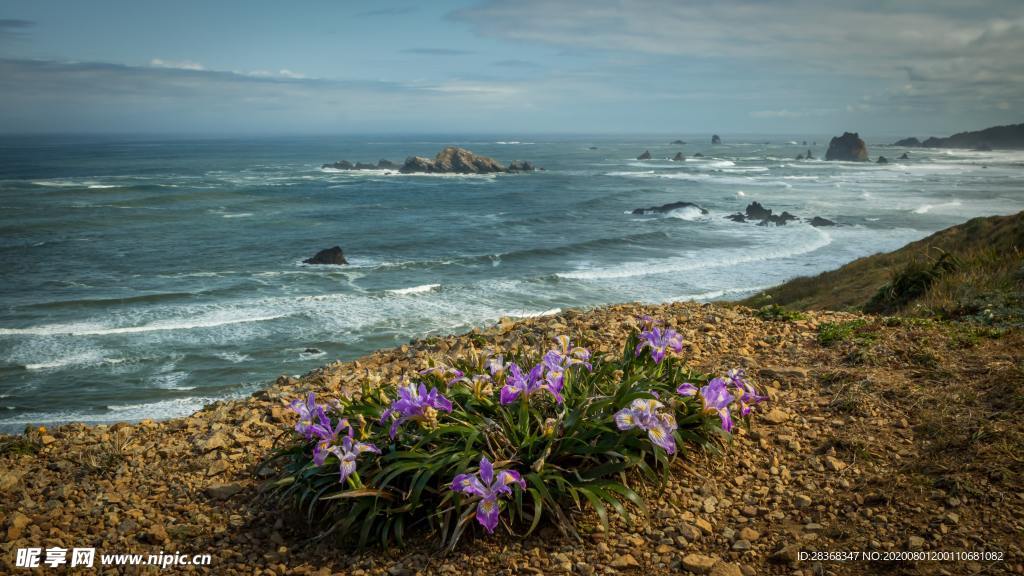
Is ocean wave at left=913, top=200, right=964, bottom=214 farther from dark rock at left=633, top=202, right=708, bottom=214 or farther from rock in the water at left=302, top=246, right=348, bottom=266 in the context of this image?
rock in the water at left=302, top=246, right=348, bottom=266

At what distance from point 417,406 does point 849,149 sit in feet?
315

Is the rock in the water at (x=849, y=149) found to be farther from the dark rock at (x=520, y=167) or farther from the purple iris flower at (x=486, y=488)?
the purple iris flower at (x=486, y=488)

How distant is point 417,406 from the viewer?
3.08 metres

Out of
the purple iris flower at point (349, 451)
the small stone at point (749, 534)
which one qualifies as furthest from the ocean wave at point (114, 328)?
the small stone at point (749, 534)

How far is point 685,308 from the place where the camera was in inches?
283

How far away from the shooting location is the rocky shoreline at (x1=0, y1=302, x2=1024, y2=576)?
9.31 feet

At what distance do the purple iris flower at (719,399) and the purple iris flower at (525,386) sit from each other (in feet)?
2.42

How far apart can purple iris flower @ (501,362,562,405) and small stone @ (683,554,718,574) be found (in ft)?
3.00

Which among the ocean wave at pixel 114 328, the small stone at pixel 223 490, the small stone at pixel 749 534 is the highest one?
the small stone at pixel 749 534

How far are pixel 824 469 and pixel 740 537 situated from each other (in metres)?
0.77

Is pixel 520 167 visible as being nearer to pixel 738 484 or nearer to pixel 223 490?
pixel 223 490

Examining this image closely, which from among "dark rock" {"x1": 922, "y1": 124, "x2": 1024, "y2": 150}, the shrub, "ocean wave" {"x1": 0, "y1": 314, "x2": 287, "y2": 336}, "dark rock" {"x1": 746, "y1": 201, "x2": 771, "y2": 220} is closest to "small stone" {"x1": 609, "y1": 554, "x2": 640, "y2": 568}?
the shrub

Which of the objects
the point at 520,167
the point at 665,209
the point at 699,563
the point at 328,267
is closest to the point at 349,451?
the point at 699,563

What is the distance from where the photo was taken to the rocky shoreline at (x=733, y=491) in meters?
2.84
